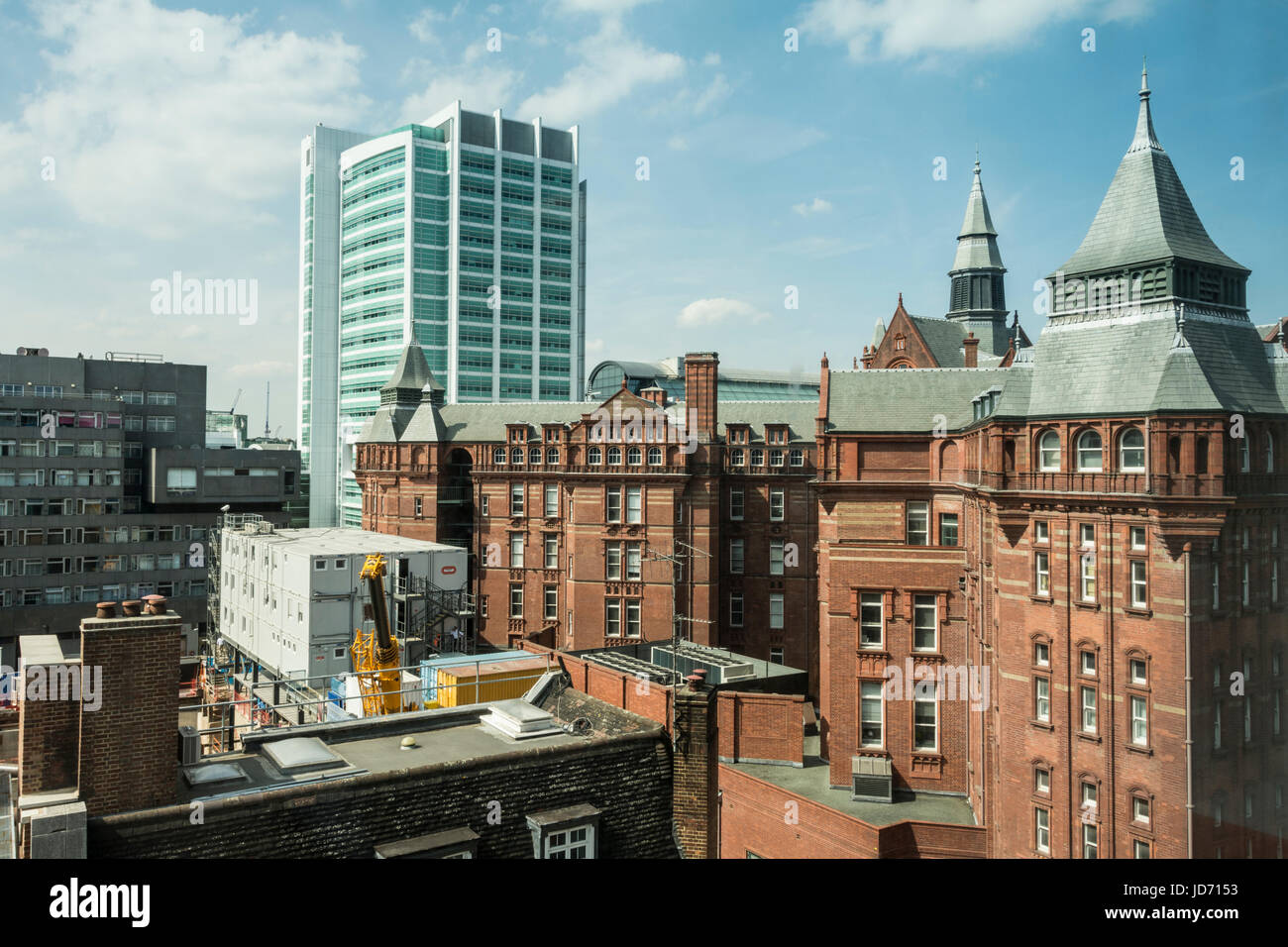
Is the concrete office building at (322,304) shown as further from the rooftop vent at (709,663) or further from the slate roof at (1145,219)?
the slate roof at (1145,219)

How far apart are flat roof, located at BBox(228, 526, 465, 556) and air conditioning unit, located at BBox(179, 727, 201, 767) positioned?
2939 cm

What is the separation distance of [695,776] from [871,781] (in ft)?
44.2

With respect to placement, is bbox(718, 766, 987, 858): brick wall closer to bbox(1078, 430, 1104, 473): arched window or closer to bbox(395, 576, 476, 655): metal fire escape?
bbox(1078, 430, 1104, 473): arched window

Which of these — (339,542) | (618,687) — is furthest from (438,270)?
(618,687)

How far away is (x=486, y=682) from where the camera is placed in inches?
1022

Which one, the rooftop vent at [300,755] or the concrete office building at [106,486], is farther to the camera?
the concrete office building at [106,486]

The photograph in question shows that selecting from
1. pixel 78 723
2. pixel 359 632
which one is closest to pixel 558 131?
pixel 359 632

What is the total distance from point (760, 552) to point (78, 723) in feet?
146

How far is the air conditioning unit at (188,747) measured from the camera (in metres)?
15.0

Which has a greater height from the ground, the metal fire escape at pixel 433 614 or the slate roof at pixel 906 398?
the slate roof at pixel 906 398

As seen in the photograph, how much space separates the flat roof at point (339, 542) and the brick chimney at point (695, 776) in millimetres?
28991

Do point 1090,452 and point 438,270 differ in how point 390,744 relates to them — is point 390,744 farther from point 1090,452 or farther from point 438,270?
point 438,270

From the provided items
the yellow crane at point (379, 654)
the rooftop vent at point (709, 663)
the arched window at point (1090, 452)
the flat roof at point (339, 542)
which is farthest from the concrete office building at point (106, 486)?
the arched window at point (1090, 452)
